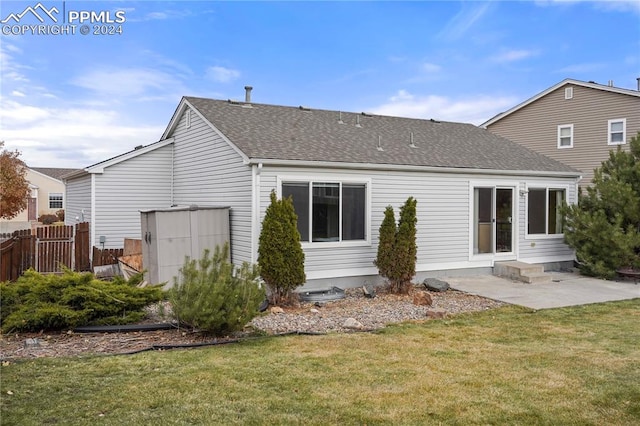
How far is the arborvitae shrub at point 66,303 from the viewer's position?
6594 mm

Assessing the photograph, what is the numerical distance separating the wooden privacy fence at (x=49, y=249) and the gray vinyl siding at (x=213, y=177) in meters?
2.74

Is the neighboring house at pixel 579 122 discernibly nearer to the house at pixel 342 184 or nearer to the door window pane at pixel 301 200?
the house at pixel 342 184

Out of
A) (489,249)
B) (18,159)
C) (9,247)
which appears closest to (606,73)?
(489,249)

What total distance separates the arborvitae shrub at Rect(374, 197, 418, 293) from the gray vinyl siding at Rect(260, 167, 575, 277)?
77 cm

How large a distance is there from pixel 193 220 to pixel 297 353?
512cm

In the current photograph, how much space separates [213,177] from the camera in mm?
11383

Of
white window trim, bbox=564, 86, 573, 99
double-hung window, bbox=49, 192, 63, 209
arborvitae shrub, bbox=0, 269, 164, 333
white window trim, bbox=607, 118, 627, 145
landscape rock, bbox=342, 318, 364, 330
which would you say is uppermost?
white window trim, bbox=564, 86, 573, 99

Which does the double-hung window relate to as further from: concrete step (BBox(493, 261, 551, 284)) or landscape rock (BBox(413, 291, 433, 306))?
landscape rock (BBox(413, 291, 433, 306))

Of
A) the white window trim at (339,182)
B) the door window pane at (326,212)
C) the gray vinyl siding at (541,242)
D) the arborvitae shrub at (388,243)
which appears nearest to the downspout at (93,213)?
the white window trim at (339,182)

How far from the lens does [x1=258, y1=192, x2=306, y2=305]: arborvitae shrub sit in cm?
878

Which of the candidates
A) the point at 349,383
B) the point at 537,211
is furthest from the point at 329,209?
the point at 537,211

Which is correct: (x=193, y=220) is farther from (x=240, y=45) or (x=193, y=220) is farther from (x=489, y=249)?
(x=489, y=249)

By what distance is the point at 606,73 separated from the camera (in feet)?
66.1

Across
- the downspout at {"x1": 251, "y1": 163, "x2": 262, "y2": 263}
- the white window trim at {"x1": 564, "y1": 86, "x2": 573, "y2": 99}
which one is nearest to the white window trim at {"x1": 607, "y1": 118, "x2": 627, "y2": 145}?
the white window trim at {"x1": 564, "y1": 86, "x2": 573, "y2": 99}
